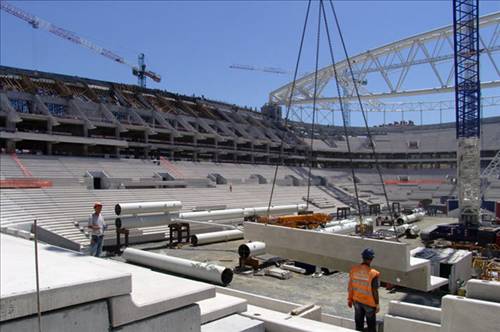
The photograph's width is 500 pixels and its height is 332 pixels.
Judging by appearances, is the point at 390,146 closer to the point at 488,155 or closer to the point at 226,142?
the point at 488,155

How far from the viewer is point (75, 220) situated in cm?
1919

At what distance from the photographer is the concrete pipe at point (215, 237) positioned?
17.2 meters

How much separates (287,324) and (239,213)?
54.3 ft

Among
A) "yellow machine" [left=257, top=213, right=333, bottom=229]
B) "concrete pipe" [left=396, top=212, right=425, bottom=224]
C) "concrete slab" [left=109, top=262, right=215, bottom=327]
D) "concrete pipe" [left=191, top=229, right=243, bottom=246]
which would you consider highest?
"concrete slab" [left=109, top=262, right=215, bottom=327]

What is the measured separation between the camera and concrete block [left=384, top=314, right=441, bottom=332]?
6.17 m

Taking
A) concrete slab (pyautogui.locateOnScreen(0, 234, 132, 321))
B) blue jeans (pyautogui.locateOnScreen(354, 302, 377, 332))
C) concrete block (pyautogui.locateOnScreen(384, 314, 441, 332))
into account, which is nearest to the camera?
concrete slab (pyautogui.locateOnScreen(0, 234, 132, 321))

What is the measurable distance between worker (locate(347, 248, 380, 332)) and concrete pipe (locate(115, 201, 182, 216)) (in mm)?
11955

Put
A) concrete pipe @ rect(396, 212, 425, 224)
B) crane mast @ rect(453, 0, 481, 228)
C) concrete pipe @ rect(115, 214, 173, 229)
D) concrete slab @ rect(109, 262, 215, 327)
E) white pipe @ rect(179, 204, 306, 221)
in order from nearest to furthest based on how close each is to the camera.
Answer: concrete slab @ rect(109, 262, 215, 327), concrete pipe @ rect(115, 214, 173, 229), white pipe @ rect(179, 204, 306, 221), crane mast @ rect(453, 0, 481, 228), concrete pipe @ rect(396, 212, 425, 224)

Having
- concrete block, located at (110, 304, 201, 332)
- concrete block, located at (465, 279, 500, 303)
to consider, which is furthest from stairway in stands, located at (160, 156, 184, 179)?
concrete block, located at (110, 304, 201, 332)

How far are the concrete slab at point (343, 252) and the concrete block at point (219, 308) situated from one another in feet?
16.0

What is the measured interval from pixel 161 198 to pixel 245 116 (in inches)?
Result: 1555

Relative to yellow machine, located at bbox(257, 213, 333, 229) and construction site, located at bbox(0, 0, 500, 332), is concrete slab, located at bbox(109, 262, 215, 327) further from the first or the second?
yellow machine, located at bbox(257, 213, 333, 229)

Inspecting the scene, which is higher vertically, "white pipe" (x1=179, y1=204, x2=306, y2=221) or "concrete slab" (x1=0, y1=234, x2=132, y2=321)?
"concrete slab" (x1=0, y1=234, x2=132, y2=321)

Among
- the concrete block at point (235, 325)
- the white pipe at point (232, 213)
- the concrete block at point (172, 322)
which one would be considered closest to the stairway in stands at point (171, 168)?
the white pipe at point (232, 213)
